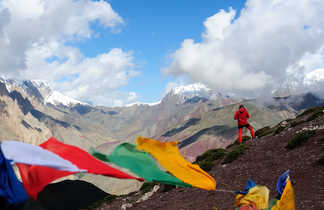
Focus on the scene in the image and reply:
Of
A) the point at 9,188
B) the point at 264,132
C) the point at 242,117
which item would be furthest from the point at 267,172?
the point at 9,188

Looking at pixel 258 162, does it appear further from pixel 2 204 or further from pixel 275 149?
pixel 2 204

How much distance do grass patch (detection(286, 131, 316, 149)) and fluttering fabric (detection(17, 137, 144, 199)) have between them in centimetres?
1570

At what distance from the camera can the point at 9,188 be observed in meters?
4.79

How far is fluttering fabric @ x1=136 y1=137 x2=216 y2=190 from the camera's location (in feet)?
19.9

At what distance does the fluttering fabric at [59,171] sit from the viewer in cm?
498

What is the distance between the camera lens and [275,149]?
1967 cm

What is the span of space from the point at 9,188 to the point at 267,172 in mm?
14569

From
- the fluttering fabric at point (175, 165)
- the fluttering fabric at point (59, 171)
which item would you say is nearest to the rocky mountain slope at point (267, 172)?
the fluttering fabric at point (175, 165)

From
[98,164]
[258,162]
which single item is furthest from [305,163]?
[98,164]

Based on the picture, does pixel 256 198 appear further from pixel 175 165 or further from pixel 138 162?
pixel 138 162

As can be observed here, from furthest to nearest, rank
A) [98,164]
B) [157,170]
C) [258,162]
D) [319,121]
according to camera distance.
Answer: [319,121], [258,162], [157,170], [98,164]

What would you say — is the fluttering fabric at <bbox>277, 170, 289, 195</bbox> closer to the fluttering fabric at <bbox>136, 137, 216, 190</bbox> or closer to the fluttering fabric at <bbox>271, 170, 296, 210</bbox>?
the fluttering fabric at <bbox>271, 170, 296, 210</bbox>

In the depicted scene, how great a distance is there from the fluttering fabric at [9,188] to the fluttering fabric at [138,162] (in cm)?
134

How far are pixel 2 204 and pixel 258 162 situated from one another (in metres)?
16.5
